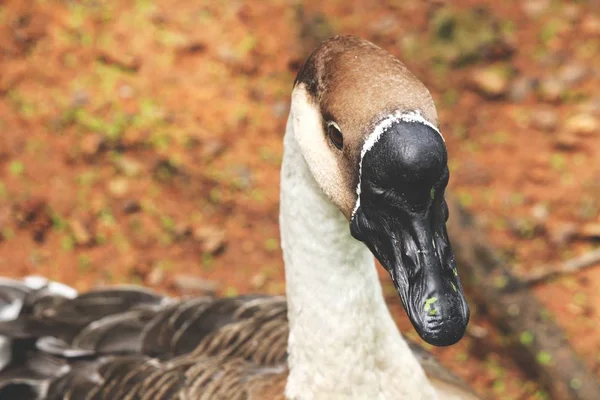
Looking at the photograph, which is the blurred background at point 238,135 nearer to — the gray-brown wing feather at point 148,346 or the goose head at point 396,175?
the gray-brown wing feather at point 148,346

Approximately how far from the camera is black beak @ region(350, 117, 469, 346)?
204 centimetres

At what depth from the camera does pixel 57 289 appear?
13.8 feet

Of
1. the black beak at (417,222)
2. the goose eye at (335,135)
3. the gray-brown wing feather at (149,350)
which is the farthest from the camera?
the gray-brown wing feather at (149,350)

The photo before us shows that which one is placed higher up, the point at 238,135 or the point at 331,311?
the point at 238,135

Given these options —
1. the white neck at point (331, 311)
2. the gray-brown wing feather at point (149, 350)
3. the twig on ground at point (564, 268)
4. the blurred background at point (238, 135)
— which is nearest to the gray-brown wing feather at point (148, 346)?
the gray-brown wing feather at point (149, 350)

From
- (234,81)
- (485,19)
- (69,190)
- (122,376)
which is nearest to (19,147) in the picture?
(69,190)

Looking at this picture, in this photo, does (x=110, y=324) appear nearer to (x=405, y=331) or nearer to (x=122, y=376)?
(x=122, y=376)

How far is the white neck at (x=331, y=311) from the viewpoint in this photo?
A: 102 inches

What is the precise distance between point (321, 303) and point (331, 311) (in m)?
0.04

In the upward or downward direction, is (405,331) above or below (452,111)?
below

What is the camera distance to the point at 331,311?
266 cm

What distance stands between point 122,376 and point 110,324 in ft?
1.36

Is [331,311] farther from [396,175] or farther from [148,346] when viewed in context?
[148,346]

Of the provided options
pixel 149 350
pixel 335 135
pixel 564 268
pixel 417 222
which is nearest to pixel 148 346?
pixel 149 350
